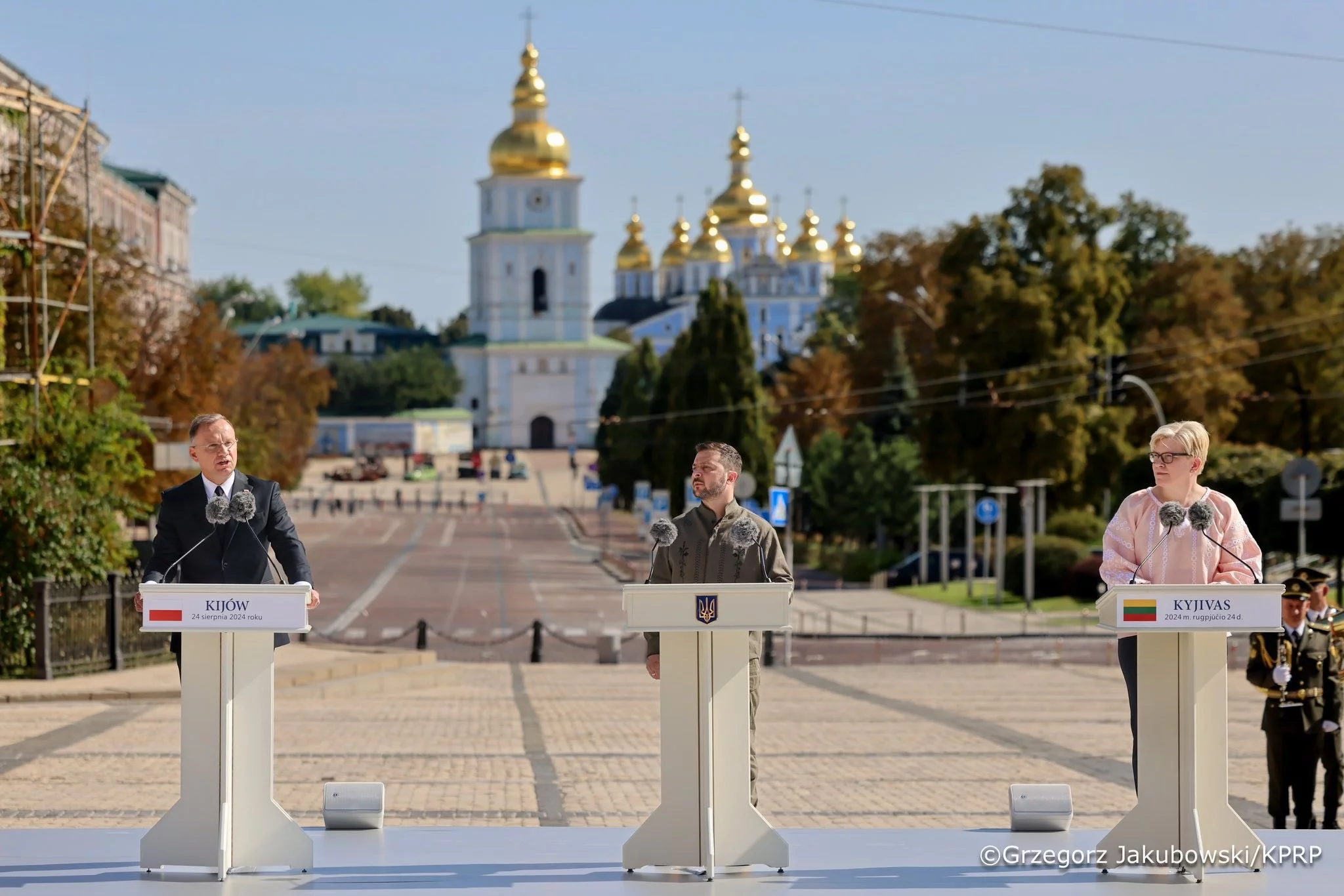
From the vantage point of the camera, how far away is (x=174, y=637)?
376 inches

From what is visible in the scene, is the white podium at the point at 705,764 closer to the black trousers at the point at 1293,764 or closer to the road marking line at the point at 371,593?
the black trousers at the point at 1293,764

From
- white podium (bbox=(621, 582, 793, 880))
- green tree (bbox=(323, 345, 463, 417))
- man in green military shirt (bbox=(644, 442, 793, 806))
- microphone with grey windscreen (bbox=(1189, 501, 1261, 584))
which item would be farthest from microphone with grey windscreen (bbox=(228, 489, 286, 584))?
green tree (bbox=(323, 345, 463, 417))

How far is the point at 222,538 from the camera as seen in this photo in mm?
9211

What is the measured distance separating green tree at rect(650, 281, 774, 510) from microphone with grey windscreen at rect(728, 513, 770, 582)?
63.5m

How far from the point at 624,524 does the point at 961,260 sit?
139ft

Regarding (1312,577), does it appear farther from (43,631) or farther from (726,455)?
(43,631)

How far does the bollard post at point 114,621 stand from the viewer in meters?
24.7

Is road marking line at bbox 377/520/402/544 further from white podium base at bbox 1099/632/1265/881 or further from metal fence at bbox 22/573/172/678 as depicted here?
white podium base at bbox 1099/632/1265/881

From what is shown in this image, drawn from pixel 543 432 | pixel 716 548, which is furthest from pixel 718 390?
pixel 543 432

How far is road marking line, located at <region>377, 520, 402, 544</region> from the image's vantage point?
82125mm

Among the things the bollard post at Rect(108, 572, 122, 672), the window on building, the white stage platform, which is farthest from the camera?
the window on building

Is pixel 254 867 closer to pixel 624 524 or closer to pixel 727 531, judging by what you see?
pixel 727 531

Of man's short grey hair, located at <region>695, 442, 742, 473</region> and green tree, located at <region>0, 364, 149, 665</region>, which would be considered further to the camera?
green tree, located at <region>0, 364, 149, 665</region>

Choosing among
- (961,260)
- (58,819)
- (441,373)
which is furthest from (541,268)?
(58,819)
